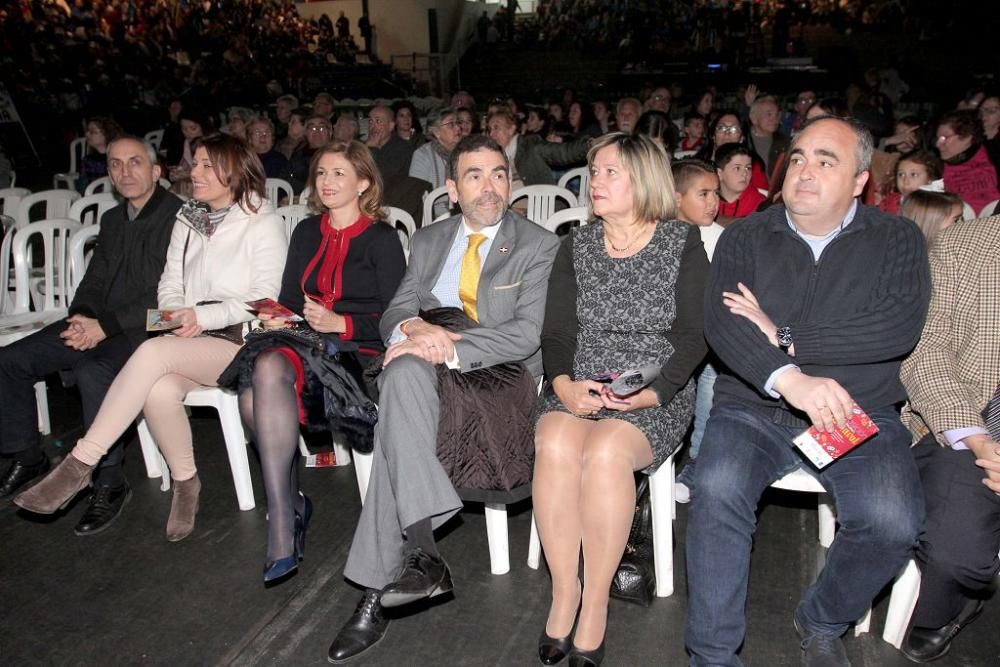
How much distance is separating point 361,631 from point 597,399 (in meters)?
0.93

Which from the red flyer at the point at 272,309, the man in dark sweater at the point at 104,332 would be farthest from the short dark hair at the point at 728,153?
the man in dark sweater at the point at 104,332

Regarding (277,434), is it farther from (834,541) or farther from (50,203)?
(50,203)

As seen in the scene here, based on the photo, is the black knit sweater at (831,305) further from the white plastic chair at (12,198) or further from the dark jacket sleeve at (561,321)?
the white plastic chair at (12,198)

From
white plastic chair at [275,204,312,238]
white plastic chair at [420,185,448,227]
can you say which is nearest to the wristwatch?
white plastic chair at [275,204,312,238]

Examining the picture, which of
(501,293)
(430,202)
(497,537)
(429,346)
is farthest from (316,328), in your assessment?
(430,202)

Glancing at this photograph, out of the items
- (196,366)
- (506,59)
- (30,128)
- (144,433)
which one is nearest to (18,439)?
(144,433)

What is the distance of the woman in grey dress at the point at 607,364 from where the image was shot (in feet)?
6.75

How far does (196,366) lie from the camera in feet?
9.10

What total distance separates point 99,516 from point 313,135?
148 inches

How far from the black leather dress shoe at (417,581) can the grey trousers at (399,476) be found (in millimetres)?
94

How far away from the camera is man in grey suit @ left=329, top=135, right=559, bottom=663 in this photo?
216 centimetres

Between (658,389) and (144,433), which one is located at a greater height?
(658,389)

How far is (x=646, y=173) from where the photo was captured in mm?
2285

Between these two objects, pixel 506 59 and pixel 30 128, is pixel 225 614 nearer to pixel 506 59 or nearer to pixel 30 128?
pixel 30 128
